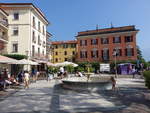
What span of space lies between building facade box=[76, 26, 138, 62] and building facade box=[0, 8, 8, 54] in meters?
20.9

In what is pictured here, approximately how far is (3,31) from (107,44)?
2417 centimetres

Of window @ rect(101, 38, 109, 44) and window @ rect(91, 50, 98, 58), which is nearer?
window @ rect(101, 38, 109, 44)

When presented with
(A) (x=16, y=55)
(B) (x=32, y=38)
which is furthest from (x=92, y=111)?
(B) (x=32, y=38)

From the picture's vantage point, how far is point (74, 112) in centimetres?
754

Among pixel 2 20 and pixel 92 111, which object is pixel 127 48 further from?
pixel 92 111

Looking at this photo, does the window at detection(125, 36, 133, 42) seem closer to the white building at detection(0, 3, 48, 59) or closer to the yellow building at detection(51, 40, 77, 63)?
the white building at detection(0, 3, 48, 59)

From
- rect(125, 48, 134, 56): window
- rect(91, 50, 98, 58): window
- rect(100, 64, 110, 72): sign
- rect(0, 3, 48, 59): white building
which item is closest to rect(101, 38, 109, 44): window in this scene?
rect(91, 50, 98, 58): window

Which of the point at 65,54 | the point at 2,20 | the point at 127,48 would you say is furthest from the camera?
the point at 65,54

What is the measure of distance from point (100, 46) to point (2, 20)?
24285 millimetres

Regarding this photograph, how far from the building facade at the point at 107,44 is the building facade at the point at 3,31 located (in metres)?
20.9

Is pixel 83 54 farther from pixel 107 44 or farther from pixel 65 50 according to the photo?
pixel 65 50

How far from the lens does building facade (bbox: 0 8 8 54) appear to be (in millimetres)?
30297

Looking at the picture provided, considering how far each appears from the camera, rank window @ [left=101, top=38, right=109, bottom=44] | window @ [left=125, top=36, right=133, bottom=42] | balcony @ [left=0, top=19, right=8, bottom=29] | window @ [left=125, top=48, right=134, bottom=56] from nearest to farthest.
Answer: balcony @ [left=0, top=19, right=8, bottom=29] < window @ [left=125, top=36, right=133, bottom=42] < window @ [left=125, top=48, right=134, bottom=56] < window @ [left=101, top=38, right=109, bottom=44]

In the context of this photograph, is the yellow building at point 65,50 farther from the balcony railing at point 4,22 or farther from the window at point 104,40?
the balcony railing at point 4,22
